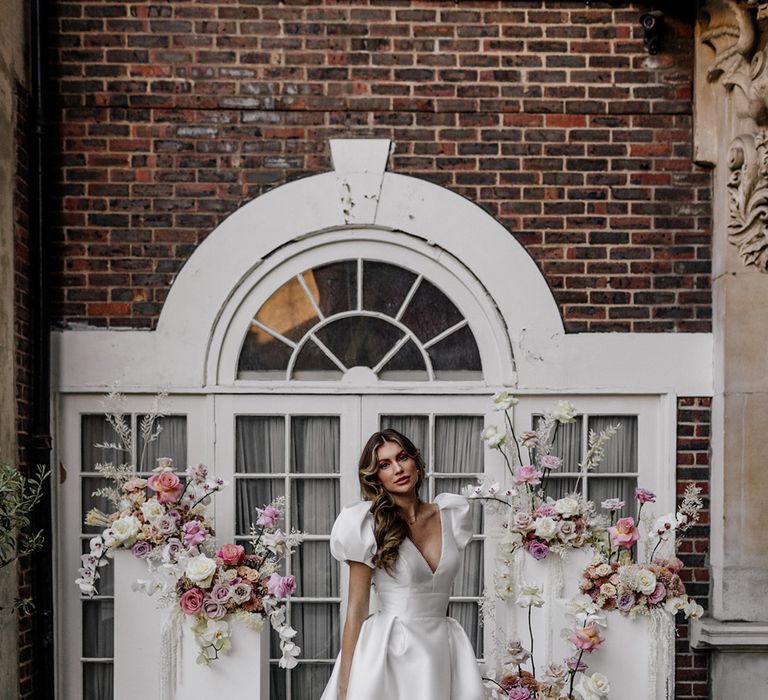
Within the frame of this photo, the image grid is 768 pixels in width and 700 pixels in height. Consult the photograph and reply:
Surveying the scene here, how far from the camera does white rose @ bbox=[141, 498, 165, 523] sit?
4.45 meters

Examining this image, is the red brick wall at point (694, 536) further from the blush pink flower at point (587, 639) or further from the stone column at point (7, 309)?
the stone column at point (7, 309)

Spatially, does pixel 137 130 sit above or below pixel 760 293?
A: above

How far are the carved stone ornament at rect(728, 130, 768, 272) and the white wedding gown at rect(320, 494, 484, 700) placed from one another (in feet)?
7.72

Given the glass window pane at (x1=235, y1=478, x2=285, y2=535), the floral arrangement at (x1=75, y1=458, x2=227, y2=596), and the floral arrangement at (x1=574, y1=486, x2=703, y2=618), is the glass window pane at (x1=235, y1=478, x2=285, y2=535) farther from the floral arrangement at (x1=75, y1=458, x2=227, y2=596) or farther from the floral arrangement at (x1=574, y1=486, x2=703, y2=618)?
the floral arrangement at (x1=574, y1=486, x2=703, y2=618)

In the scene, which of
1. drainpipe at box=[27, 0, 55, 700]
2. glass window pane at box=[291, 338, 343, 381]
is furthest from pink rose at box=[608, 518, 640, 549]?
drainpipe at box=[27, 0, 55, 700]

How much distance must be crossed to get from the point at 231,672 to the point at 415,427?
5.48 ft

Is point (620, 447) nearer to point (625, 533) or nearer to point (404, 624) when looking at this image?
point (625, 533)

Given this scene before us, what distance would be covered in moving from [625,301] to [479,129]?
127 centimetres

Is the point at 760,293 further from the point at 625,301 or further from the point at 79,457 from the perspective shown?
the point at 79,457

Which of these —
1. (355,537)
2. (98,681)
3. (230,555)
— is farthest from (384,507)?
(98,681)

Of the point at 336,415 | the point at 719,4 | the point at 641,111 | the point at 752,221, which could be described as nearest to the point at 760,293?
the point at 752,221

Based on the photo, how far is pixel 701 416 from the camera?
5172mm

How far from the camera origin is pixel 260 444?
5203 mm

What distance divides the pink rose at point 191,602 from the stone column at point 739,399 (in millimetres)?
2723
